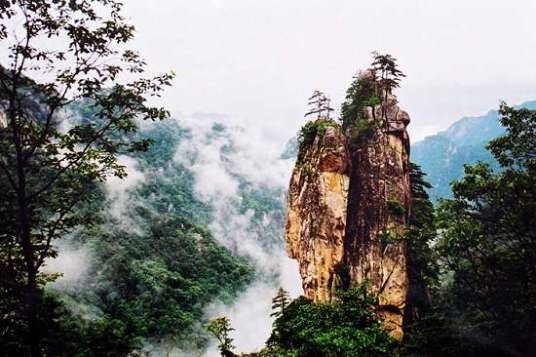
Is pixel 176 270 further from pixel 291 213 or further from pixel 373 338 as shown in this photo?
pixel 373 338

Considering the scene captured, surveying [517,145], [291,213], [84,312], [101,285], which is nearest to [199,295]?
[101,285]

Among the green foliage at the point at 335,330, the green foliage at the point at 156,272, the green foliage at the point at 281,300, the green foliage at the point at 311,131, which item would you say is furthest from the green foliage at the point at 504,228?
the green foliage at the point at 156,272

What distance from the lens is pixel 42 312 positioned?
15414mm

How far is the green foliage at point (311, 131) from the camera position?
134 feet

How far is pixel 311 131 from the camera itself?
42.2 metres

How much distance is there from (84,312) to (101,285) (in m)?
17.2

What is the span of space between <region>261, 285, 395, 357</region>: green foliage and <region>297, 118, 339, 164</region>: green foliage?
13.8 meters

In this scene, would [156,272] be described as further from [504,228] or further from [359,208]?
[504,228]

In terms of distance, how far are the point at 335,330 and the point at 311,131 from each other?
1823cm

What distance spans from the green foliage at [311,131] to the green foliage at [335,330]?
1379cm

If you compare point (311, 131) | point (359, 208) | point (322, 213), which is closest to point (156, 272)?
point (311, 131)

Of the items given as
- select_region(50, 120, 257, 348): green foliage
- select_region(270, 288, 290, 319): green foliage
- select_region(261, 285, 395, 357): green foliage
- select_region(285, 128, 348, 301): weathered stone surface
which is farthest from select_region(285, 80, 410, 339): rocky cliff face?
select_region(50, 120, 257, 348): green foliage

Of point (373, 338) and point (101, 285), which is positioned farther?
point (101, 285)

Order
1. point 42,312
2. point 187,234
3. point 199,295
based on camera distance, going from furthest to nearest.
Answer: point 187,234
point 199,295
point 42,312
